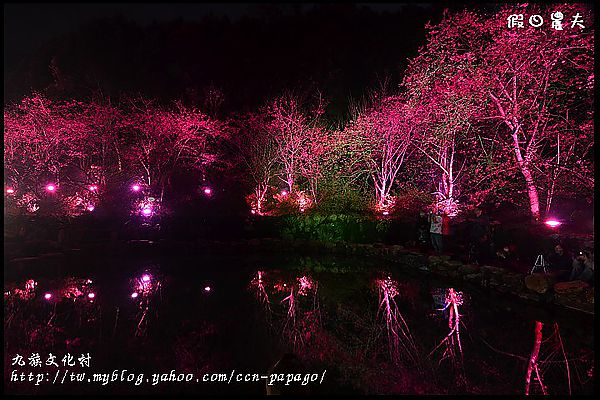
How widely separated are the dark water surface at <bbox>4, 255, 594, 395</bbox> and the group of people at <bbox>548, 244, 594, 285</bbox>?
85 cm

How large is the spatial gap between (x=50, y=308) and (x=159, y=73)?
25699mm

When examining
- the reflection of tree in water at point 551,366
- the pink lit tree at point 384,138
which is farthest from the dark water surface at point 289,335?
the pink lit tree at point 384,138

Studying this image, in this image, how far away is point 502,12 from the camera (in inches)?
423

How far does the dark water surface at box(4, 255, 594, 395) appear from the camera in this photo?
4.62 metres

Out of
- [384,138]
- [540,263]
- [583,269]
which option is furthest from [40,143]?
[583,269]

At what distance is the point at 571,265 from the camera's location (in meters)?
7.92

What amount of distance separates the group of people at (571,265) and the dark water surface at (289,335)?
0.85 m

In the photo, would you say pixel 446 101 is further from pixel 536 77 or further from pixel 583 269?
pixel 583 269

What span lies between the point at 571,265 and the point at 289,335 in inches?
236

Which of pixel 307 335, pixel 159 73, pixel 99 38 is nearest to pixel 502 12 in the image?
pixel 307 335

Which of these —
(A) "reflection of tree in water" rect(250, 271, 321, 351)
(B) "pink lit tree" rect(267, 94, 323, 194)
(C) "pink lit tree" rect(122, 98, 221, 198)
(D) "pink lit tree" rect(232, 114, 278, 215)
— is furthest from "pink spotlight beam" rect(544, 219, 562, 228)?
(C) "pink lit tree" rect(122, 98, 221, 198)

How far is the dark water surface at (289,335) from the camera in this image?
182 inches

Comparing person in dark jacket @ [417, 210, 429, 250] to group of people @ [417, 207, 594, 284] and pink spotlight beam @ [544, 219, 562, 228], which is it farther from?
pink spotlight beam @ [544, 219, 562, 228]

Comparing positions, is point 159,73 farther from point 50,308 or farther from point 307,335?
point 307,335
